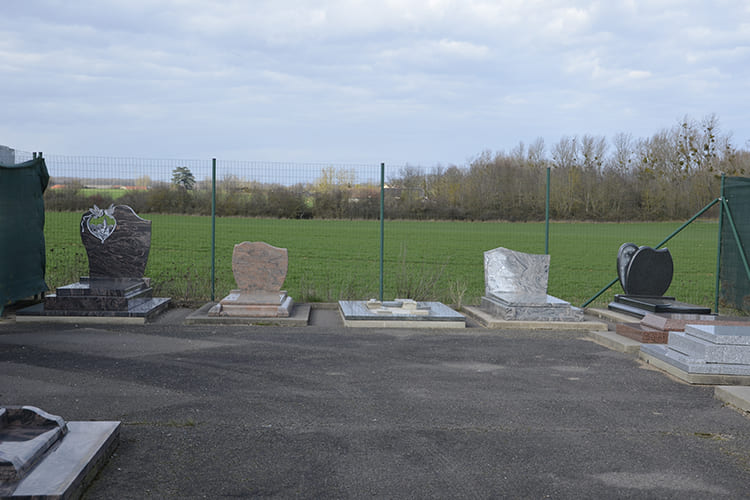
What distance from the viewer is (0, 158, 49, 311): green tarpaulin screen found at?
11.1 m

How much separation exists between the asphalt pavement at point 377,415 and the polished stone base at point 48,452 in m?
0.18

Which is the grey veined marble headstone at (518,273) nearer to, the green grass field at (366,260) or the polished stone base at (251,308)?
the green grass field at (366,260)

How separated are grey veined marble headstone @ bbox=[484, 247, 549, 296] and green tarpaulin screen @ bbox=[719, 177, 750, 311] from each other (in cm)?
387

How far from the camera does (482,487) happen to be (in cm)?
450

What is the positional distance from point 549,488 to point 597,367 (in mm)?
4056

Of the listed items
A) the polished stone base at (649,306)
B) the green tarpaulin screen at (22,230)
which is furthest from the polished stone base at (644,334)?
the green tarpaulin screen at (22,230)

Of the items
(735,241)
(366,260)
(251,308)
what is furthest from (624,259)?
(366,260)

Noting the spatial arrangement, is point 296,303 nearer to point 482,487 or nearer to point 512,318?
point 512,318

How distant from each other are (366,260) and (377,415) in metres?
17.8

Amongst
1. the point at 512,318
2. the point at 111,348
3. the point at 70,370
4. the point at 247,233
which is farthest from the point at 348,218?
the point at 70,370

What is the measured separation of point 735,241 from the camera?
12.7m

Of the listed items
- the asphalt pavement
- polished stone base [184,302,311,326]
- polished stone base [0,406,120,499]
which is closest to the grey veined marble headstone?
the asphalt pavement

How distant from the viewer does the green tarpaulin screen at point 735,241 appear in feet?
41.6

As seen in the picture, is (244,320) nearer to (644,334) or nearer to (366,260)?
(644,334)
